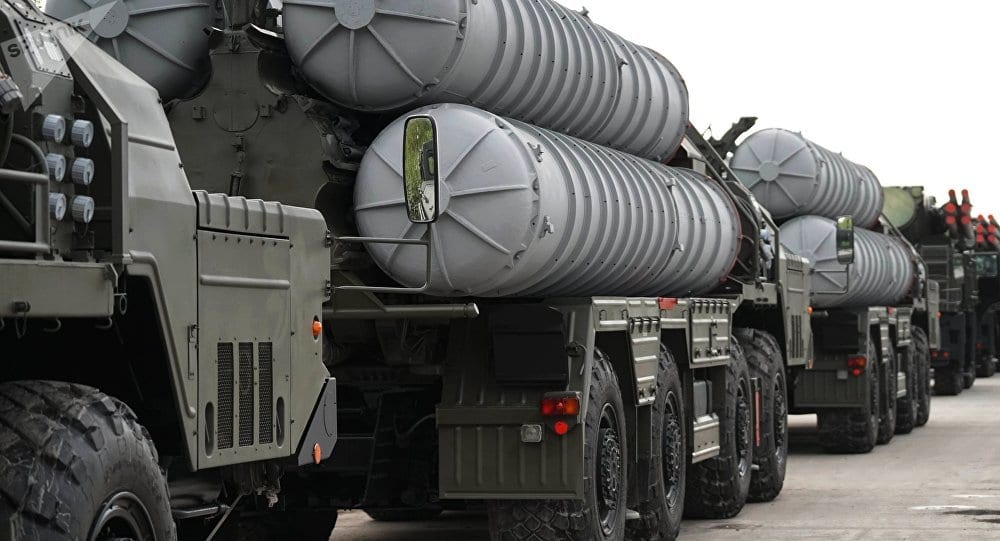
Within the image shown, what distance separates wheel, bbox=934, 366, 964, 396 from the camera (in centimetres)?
3384

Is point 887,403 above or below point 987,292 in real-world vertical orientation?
below

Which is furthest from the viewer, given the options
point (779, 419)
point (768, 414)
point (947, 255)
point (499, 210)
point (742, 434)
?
point (947, 255)

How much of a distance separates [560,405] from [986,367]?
32.7m

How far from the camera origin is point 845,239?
688 inches

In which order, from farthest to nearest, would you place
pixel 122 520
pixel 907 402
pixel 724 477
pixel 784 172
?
pixel 907 402, pixel 784 172, pixel 724 477, pixel 122 520

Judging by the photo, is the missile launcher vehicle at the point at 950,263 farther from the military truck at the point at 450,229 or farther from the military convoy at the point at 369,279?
the military truck at the point at 450,229

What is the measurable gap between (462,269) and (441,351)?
3.61 ft

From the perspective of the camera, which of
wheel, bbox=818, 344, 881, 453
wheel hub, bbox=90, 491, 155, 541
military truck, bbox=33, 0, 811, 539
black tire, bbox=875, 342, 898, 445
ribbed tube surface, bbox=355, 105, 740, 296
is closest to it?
wheel hub, bbox=90, 491, 155, 541

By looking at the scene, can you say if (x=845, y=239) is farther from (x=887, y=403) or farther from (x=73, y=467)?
(x=73, y=467)

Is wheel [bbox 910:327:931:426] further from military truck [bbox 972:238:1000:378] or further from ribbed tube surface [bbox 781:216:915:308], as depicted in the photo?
military truck [bbox 972:238:1000:378]

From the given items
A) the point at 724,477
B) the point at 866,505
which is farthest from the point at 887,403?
the point at 724,477

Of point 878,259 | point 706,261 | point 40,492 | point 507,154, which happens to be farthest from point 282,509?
point 878,259

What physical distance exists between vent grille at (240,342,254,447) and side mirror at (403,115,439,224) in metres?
0.87

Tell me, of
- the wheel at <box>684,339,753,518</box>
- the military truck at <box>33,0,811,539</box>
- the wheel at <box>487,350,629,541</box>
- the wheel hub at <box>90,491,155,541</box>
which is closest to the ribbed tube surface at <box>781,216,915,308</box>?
the wheel at <box>684,339,753,518</box>
